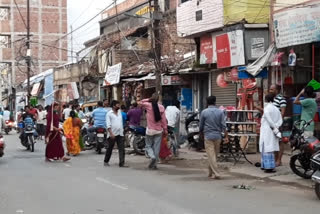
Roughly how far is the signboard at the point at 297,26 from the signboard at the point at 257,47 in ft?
5.88

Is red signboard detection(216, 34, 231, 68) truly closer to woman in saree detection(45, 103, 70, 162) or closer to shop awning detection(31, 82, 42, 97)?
woman in saree detection(45, 103, 70, 162)

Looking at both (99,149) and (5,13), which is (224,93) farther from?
(5,13)

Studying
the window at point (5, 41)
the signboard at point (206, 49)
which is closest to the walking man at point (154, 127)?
the signboard at point (206, 49)

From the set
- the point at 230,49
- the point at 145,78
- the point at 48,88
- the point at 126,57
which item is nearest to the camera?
the point at 230,49

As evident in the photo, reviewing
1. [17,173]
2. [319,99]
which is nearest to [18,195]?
[17,173]

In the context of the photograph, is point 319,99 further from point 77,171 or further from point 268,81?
point 77,171

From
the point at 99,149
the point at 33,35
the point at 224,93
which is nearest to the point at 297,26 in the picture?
the point at 224,93

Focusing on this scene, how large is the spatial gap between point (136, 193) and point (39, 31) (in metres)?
54.4

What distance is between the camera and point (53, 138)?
1530cm

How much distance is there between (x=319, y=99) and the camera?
1258cm

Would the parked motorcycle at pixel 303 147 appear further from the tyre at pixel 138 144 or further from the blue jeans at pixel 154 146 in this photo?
the tyre at pixel 138 144

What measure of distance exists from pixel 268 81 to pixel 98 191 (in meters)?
8.21

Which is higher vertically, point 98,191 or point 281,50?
point 281,50

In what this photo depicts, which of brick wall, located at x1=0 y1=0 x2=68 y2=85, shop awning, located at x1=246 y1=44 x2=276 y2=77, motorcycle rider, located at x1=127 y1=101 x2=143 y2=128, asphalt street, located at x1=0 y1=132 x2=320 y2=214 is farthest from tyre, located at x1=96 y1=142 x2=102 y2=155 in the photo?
brick wall, located at x1=0 y1=0 x2=68 y2=85
